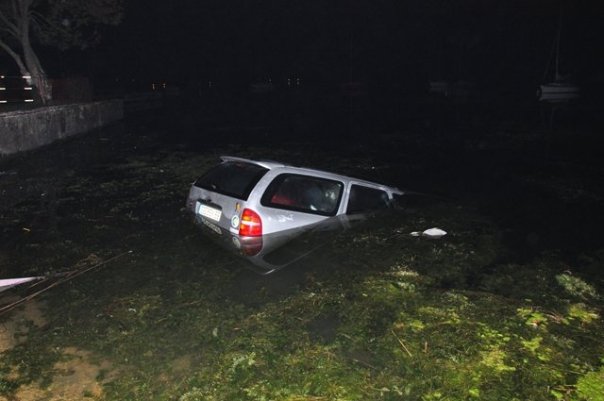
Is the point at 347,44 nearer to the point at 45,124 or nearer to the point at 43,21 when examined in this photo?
the point at 43,21

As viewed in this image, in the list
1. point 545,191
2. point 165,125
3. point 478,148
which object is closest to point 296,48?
point 165,125

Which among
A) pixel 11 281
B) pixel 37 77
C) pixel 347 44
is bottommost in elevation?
pixel 11 281

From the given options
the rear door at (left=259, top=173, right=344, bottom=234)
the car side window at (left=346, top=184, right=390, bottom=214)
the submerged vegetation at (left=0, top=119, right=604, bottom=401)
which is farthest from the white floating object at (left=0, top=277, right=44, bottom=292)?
the car side window at (left=346, top=184, right=390, bottom=214)

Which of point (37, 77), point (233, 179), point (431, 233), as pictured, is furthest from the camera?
point (37, 77)

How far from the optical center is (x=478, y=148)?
1894cm

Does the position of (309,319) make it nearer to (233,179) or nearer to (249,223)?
(249,223)

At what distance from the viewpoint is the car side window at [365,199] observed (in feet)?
26.2

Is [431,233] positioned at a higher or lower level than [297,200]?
lower

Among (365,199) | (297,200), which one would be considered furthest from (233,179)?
(365,199)

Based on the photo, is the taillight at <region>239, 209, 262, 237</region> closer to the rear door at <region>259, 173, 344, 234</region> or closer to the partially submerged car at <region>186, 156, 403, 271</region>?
the partially submerged car at <region>186, 156, 403, 271</region>

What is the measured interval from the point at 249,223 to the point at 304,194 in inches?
45.8

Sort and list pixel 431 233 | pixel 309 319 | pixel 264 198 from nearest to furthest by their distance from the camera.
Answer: pixel 309 319 → pixel 264 198 → pixel 431 233

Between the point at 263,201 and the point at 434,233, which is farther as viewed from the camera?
the point at 434,233

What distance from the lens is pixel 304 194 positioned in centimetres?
723
